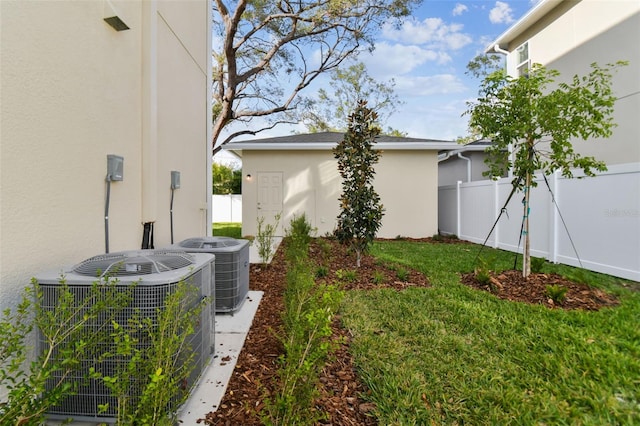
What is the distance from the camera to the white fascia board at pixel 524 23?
7.95 meters

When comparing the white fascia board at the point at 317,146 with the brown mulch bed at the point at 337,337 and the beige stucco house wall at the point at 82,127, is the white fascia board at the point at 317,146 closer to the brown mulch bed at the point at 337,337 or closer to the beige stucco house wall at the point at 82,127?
the brown mulch bed at the point at 337,337

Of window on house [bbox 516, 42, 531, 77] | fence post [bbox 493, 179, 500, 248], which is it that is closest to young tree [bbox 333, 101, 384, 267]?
fence post [bbox 493, 179, 500, 248]

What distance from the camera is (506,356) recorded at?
265 cm

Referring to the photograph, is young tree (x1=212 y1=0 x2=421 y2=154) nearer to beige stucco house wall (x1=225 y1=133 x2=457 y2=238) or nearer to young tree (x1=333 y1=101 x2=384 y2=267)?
beige stucco house wall (x1=225 y1=133 x2=457 y2=238)

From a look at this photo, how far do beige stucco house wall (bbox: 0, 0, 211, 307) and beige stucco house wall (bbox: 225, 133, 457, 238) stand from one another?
635cm

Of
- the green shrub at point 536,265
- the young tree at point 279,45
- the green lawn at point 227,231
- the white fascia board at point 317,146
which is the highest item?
the young tree at point 279,45

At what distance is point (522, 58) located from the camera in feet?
31.4

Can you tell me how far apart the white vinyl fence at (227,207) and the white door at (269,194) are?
9.95 m

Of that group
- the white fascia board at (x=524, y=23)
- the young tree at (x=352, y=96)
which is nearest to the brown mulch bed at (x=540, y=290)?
the white fascia board at (x=524, y=23)

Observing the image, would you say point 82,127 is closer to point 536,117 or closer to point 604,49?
point 536,117

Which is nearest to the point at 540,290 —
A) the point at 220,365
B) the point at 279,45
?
the point at 220,365

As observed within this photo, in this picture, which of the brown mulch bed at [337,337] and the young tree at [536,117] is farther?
the young tree at [536,117]

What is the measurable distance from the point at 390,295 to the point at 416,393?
221 cm

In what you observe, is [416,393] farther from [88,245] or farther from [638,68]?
[638,68]
